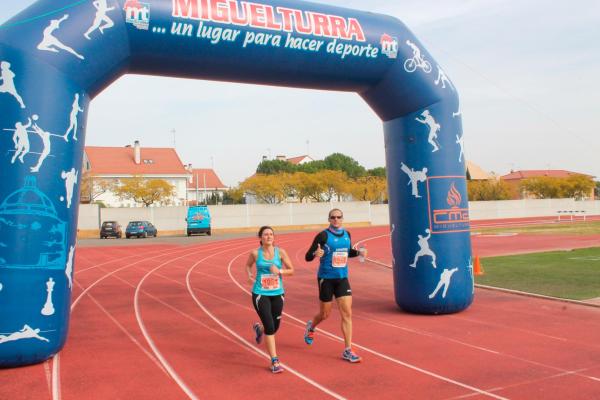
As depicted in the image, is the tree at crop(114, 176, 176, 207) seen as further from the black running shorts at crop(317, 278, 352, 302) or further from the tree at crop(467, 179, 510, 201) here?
the black running shorts at crop(317, 278, 352, 302)

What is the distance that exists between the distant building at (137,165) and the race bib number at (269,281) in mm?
73297

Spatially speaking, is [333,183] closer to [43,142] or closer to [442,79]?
[442,79]

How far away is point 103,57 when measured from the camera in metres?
7.98

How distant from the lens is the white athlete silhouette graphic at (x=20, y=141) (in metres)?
7.08

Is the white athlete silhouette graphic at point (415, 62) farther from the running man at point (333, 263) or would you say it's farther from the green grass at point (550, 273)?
the green grass at point (550, 273)

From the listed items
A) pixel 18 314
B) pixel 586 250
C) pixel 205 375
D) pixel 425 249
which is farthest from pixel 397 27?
pixel 586 250

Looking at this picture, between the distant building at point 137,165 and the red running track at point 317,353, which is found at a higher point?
the distant building at point 137,165

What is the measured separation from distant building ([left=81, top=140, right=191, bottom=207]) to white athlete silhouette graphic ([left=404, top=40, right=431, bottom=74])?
7093cm

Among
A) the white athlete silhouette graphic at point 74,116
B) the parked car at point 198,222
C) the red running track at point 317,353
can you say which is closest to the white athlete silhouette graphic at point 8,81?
the white athlete silhouette graphic at point 74,116

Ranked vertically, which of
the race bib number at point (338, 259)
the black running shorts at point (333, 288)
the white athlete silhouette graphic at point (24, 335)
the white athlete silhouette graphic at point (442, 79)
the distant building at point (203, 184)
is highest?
the distant building at point (203, 184)

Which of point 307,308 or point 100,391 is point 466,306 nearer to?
point 307,308

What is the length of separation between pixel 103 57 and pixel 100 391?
178 inches

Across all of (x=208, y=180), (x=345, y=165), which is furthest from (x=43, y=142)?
(x=208, y=180)

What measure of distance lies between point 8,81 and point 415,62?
21.2ft
